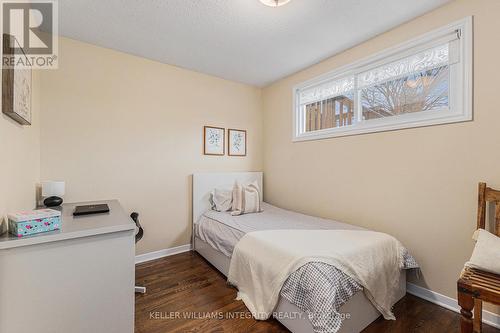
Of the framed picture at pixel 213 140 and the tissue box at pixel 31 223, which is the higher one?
the framed picture at pixel 213 140

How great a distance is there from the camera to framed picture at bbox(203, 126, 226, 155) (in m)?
3.23

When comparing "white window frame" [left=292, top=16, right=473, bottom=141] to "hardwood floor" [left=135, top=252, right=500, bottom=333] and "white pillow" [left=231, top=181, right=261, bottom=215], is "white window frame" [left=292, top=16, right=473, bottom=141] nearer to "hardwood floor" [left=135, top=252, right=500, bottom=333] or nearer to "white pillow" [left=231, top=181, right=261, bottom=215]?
"white pillow" [left=231, top=181, right=261, bottom=215]

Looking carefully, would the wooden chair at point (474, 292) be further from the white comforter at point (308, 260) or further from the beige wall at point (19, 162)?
the beige wall at point (19, 162)

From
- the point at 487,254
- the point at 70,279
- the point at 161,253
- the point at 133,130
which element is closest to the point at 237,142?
the point at 133,130

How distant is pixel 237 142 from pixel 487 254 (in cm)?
290

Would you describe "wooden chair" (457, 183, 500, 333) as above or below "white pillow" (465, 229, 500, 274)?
below

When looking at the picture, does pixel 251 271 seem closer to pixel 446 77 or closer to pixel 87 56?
pixel 446 77

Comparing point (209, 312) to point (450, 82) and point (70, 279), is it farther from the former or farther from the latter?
point (450, 82)

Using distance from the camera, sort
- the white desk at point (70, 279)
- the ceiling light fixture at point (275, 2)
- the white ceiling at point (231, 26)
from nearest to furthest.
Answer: the white desk at point (70, 279), the ceiling light fixture at point (275, 2), the white ceiling at point (231, 26)

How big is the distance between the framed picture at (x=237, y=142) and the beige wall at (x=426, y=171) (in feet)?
3.78

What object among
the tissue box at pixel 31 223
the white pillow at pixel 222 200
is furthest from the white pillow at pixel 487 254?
the tissue box at pixel 31 223

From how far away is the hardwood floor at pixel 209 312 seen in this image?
1.64 metres

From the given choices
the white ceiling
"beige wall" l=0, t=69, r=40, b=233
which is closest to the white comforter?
"beige wall" l=0, t=69, r=40, b=233

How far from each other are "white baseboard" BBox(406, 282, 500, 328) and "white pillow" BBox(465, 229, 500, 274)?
64 cm
